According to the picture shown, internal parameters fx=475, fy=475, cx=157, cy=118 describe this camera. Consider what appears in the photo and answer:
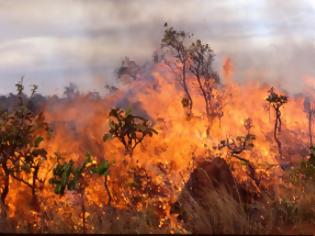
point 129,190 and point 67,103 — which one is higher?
point 67,103

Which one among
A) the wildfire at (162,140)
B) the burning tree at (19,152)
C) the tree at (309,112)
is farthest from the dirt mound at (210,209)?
the tree at (309,112)

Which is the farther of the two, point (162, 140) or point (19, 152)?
point (162, 140)

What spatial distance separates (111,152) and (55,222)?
1122 cm

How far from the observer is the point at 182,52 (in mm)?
36875

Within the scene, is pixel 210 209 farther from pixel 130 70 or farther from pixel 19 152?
pixel 130 70

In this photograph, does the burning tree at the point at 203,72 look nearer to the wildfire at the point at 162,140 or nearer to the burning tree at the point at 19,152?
the wildfire at the point at 162,140

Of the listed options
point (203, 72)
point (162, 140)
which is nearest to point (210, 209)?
point (162, 140)

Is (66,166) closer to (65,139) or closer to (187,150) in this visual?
(187,150)

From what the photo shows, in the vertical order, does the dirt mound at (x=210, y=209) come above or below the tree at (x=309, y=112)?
below

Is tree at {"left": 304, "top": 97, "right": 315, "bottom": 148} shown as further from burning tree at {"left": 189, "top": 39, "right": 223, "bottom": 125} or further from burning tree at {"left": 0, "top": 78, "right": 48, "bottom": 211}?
burning tree at {"left": 0, "top": 78, "right": 48, "bottom": 211}

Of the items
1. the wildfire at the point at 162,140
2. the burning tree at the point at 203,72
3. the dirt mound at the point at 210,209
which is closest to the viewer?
the dirt mound at the point at 210,209

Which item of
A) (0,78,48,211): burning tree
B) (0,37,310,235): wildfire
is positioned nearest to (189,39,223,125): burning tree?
(0,37,310,235): wildfire

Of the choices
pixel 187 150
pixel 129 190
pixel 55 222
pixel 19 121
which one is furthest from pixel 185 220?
pixel 187 150

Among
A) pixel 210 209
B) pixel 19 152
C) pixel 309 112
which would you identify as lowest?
pixel 210 209
